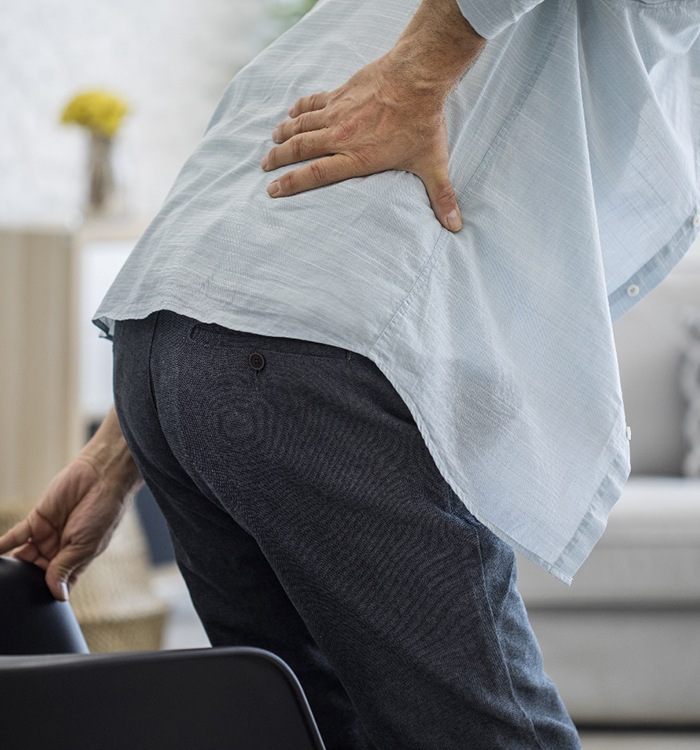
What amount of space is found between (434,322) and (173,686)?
0.87ft

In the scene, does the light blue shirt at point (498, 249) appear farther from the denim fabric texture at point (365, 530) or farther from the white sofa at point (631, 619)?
the white sofa at point (631, 619)

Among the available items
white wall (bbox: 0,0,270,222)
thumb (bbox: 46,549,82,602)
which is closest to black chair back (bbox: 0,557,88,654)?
thumb (bbox: 46,549,82,602)

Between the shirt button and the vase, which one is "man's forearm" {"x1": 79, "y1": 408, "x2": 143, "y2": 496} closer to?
the shirt button

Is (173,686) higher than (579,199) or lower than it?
Result: lower

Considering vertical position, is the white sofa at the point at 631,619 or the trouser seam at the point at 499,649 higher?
the trouser seam at the point at 499,649

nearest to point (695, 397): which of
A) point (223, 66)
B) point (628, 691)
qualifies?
point (628, 691)

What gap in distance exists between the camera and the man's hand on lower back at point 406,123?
66 centimetres

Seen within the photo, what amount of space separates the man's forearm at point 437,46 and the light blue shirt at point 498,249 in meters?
0.02

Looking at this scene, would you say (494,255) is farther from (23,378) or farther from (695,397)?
(23,378)

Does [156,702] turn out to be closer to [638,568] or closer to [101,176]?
[638,568]

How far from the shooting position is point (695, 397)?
229 centimetres

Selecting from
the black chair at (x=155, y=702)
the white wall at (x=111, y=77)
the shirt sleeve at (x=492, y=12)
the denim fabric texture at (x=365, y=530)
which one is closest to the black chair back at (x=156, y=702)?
the black chair at (x=155, y=702)

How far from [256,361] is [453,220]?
16 centimetres

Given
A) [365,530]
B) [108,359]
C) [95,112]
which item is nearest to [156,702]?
[365,530]
